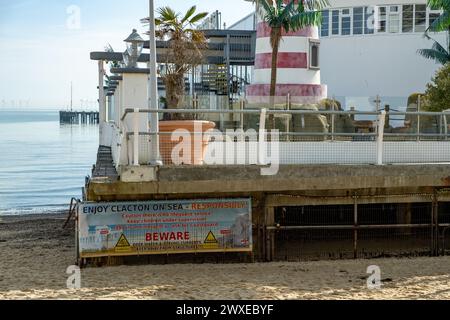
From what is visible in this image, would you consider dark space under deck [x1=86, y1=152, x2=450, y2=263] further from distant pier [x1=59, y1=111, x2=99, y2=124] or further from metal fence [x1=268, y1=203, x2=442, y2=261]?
distant pier [x1=59, y1=111, x2=99, y2=124]

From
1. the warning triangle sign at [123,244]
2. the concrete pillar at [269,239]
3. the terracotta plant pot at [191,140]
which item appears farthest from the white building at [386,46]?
the warning triangle sign at [123,244]

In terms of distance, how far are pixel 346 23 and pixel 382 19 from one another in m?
1.72

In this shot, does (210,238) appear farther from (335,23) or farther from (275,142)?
(335,23)

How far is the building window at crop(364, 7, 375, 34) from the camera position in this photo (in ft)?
113

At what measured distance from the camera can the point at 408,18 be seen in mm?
34438

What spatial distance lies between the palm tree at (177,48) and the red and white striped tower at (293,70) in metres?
3.63

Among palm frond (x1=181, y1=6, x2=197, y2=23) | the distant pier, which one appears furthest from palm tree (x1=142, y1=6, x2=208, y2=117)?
the distant pier

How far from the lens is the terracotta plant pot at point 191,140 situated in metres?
14.0

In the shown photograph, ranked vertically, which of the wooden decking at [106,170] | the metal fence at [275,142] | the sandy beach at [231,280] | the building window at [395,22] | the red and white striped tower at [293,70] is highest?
the building window at [395,22]

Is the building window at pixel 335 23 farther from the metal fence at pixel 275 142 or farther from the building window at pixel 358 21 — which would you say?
the metal fence at pixel 275 142

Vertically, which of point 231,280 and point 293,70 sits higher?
point 293,70

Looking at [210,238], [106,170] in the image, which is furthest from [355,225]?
[106,170]

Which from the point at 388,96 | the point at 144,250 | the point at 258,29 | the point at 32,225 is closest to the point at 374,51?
the point at 388,96

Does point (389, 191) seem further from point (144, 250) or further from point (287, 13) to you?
point (287, 13)
